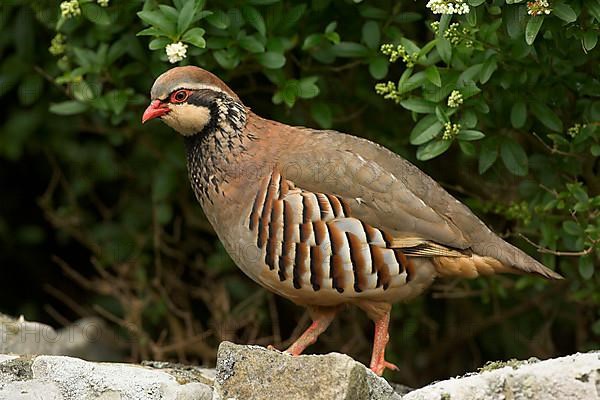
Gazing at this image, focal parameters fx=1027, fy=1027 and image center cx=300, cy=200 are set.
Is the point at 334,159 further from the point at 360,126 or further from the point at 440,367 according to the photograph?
the point at 440,367

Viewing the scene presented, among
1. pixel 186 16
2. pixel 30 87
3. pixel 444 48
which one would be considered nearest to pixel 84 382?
pixel 186 16

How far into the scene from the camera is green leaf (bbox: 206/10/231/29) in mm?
4578

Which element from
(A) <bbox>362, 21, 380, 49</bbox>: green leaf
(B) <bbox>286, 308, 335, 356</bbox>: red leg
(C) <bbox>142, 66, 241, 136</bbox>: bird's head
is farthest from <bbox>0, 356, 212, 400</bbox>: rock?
(A) <bbox>362, 21, 380, 49</bbox>: green leaf

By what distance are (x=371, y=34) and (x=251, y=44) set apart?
0.61m

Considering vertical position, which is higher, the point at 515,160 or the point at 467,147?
the point at 467,147

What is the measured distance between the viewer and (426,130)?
435 centimetres

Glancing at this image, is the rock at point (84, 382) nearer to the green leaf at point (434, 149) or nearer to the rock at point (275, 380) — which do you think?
the rock at point (275, 380)

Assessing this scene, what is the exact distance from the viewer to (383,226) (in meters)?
4.21

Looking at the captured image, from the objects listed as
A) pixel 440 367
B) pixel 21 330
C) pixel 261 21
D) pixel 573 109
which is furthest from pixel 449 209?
pixel 440 367

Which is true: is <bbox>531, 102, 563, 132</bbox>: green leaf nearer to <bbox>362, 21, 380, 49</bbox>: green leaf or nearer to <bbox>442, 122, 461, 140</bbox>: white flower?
<bbox>442, 122, 461, 140</bbox>: white flower

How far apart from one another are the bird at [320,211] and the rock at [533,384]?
1.05 m

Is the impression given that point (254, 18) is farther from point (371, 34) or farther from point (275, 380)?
point (275, 380)

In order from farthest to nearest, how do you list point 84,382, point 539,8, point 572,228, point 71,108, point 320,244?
point 71,108 → point 572,228 → point 320,244 → point 539,8 → point 84,382

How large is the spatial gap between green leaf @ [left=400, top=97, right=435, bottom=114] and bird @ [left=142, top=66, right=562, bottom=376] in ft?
0.79
